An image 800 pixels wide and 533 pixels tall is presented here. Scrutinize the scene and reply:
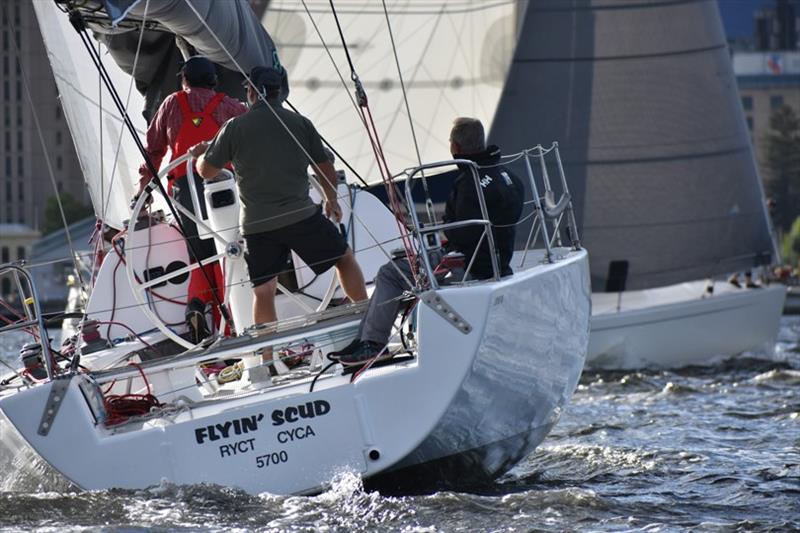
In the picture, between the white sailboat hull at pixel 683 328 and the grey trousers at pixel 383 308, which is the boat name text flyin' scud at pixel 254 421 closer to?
the grey trousers at pixel 383 308

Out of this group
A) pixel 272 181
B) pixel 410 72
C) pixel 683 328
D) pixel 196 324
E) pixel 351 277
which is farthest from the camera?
pixel 410 72

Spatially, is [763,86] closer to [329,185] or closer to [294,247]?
[329,185]

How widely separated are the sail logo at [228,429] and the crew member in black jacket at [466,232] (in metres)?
0.44

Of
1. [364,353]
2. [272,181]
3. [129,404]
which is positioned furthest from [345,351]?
[129,404]

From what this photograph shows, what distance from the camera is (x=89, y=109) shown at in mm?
10688

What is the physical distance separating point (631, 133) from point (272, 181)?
36.1 ft

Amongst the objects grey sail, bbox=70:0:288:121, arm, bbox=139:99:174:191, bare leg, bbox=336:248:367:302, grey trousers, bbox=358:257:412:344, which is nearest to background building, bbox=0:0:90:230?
grey sail, bbox=70:0:288:121

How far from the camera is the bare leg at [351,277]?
690 cm

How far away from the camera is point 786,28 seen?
102438 millimetres

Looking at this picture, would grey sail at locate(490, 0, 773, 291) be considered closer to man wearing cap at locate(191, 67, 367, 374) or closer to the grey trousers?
man wearing cap at locate(191, 67, 367, 374)

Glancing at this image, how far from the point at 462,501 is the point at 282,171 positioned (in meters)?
1.48

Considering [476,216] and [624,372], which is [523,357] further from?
[624,372]

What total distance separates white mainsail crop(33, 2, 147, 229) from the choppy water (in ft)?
10.1

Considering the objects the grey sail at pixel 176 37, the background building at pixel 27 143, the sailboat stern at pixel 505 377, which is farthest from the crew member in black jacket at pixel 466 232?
the background building at pixel 27 143
